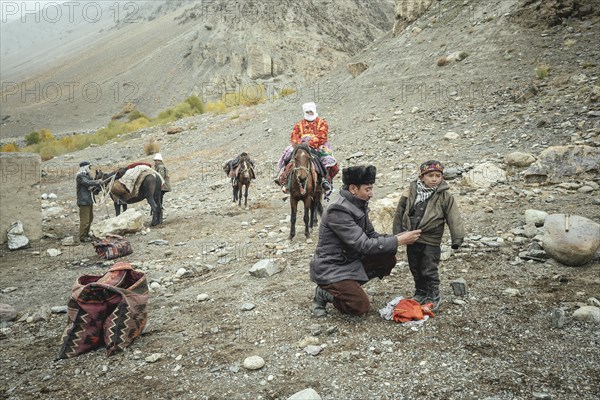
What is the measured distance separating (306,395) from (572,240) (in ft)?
11.1

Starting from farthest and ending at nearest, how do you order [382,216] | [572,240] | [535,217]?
[382,216], [535,217], [572,240]

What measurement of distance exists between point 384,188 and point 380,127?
5466 mm

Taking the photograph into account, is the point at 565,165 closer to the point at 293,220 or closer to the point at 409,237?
the point at 293,220

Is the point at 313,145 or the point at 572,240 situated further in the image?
the point at 313,145

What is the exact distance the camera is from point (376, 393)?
2848 mm

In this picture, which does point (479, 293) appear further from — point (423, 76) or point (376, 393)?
point (423, 76)

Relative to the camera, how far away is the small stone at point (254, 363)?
129 inches

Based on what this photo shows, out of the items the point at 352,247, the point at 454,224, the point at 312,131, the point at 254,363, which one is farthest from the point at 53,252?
the point at 454,224

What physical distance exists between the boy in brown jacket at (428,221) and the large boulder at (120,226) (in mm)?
6288

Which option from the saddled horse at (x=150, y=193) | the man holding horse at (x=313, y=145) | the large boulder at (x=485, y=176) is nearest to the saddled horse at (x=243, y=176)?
the saddled horse at (x=150, y=193)

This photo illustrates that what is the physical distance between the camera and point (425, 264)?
3.87 m

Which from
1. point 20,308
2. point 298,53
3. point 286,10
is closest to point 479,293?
point 20,308

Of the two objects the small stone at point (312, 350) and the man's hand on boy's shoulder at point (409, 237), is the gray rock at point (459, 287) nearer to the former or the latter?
the man's hand on boy's shoulder at point (409, 237)

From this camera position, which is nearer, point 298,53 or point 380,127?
point 380,127
